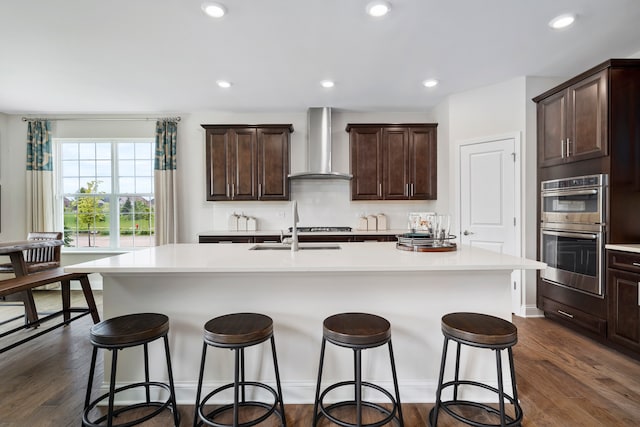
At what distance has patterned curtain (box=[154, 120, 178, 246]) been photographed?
4.41 metres

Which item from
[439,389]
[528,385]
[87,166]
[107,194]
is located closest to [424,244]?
[439,389]

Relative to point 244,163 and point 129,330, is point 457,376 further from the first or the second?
point 244,163

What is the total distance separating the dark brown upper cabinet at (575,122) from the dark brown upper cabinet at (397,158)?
1.30m

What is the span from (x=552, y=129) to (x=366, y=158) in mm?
2090

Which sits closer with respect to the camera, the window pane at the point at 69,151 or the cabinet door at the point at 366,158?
the cabinet door at the point at 366,158

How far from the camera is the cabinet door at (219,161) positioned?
4.25 m

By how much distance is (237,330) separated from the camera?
1.55m

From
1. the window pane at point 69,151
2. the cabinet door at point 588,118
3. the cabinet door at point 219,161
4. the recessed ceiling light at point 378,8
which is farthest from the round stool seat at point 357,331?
the window pane at point 69,151

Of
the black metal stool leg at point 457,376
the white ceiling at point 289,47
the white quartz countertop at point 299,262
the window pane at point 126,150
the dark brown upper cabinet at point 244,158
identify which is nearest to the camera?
the white quartz countertop at point 299,262

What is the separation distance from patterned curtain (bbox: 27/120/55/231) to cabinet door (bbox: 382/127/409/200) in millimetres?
4941

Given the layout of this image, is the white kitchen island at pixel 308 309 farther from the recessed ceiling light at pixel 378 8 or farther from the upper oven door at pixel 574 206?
the recessed ceiling light at pixel 378 8

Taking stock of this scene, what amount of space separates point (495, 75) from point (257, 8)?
2.64 meters

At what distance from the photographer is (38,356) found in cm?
256

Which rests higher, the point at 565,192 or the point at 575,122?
the point at 575,122
